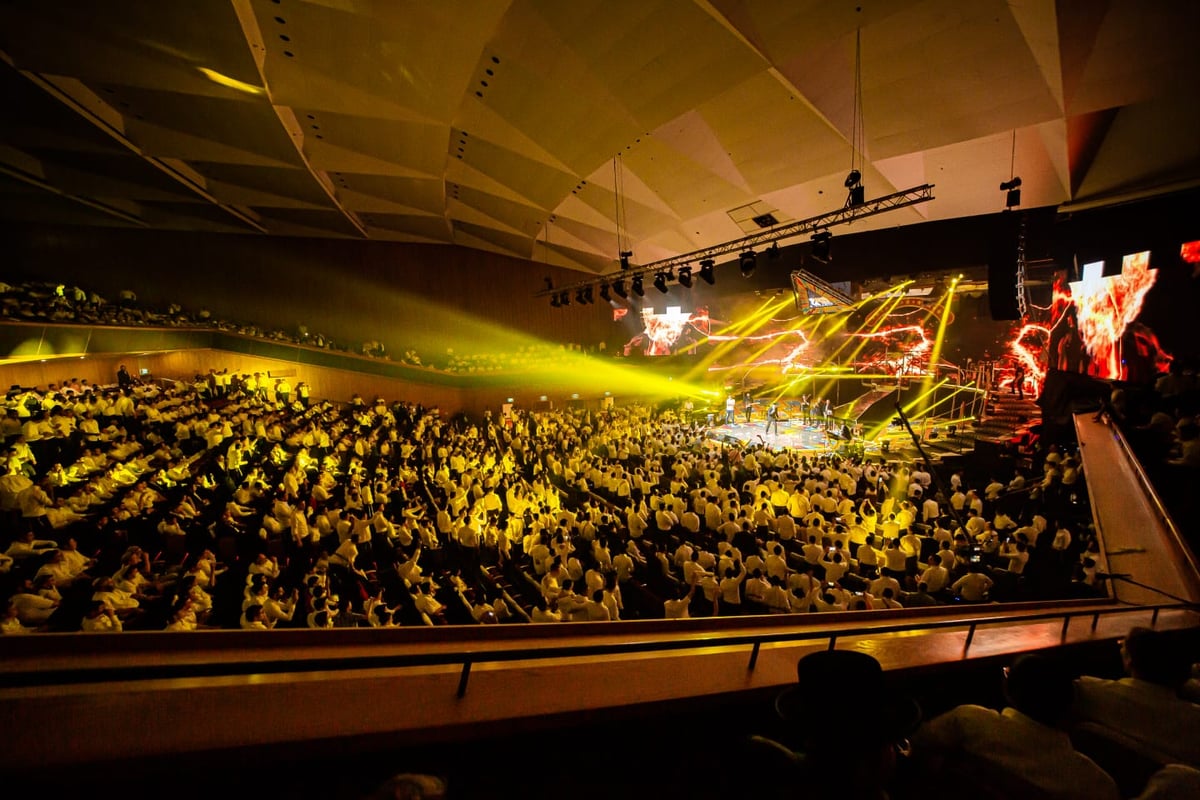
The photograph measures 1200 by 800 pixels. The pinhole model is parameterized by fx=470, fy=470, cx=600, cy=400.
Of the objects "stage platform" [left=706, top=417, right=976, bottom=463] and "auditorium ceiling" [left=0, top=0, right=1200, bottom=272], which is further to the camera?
"stage platform" [left=706, top=417, right=976, bottom=463]

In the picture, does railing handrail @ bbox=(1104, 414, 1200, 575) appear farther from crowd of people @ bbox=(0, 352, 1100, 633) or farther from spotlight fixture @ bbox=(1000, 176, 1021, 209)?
spotlight fixture @ bbox=(1000, 176, 1021, 209)

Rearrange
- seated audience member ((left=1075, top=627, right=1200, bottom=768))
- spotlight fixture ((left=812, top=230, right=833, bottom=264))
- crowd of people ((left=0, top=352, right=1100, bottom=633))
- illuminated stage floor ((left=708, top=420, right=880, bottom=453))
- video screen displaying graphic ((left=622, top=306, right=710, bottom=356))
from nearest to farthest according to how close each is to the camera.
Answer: seated audience member ((left=1075, top=627, right=1200, bottom=768)), crowd of people ((left=0, top=352, right=1100, bottom=633)), spotlight fixture ((left=812, top=230, right=833, bottom=264)), illuminated stage floor ((left=708, top=420, right=880, bottom=453)), video screen displaying graphic ((left=622, top=306, right=710, bottom=356))

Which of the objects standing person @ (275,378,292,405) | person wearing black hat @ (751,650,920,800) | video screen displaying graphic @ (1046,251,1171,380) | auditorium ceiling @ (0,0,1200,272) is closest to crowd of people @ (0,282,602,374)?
standing person @ (275,378,292,405)

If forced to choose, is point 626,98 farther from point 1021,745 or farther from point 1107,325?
point 1107,325

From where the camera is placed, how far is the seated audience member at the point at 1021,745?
135 centimetres

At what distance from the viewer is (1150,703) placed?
168 cm

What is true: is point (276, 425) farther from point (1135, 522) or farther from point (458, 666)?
point (1135, 522)

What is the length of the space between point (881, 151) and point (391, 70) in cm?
738

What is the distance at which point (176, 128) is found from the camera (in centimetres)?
859

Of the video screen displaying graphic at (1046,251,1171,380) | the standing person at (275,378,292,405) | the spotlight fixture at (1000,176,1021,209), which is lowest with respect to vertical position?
the standing person at (275,378,292,405)

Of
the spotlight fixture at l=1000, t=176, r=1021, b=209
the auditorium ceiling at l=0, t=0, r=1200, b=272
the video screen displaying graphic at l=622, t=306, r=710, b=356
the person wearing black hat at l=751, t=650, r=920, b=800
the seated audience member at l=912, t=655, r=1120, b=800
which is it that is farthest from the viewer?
the video screen displaying graphic at l=622, t=306, r=710, b=356

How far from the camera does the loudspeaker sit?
301 inches

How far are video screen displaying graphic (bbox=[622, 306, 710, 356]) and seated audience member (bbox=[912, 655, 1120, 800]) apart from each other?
19.0m

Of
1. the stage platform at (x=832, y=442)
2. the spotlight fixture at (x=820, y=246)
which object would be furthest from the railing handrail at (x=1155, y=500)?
the stage platform at (x=832, y=442)
